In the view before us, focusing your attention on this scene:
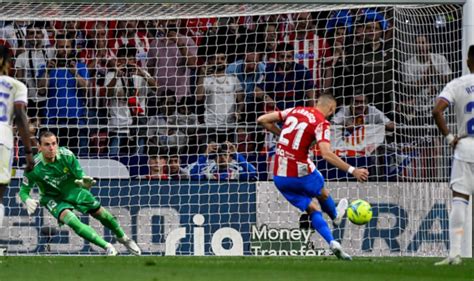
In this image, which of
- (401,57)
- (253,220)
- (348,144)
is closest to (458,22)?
(401,57)

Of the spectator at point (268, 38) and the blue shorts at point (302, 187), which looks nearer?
the blue shorts at point (302, 187)

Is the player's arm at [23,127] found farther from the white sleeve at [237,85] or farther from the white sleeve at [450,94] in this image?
the white sleeve at [237,85]

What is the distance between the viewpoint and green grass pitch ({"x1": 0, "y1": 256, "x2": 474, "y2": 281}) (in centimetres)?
1002

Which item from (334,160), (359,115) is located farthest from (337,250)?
(359,115)

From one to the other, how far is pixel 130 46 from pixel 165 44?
19.9 inches

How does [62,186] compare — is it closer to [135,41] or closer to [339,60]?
[135,41]

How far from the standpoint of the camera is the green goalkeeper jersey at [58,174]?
15.2 metres

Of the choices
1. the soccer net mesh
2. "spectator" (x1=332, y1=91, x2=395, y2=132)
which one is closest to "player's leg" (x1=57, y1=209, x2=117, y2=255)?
the soccer net mesh

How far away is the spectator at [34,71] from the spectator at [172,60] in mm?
1531

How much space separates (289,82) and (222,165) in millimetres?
1571

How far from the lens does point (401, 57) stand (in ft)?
55.4

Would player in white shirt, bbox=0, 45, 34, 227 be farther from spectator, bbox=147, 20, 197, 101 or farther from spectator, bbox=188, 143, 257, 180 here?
spectator, bbox=147, 20, 197, 101

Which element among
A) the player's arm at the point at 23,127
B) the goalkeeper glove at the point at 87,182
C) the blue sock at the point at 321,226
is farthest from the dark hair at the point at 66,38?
the player's arm at the point at 23,127

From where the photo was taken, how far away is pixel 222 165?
17.1m
